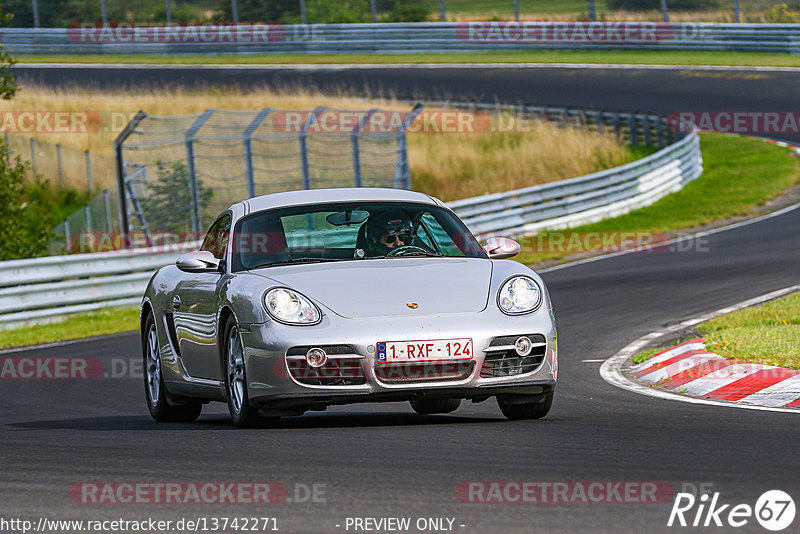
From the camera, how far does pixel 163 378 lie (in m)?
9.23

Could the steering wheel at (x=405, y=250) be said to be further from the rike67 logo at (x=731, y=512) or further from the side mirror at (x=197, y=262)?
the rike67 logo at (x=731, y=512)

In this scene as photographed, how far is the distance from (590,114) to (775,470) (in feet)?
94.4

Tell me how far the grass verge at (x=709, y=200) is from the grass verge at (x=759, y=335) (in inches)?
358

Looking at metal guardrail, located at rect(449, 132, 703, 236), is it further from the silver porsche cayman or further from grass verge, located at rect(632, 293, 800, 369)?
the silver porsche cayman

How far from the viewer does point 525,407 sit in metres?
7.96

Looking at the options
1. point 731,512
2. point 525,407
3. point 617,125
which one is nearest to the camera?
point 731,512

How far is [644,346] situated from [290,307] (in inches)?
212

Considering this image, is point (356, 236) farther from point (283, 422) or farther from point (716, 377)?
point (716, 377)

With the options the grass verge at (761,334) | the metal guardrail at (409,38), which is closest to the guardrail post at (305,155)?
the grass verge at (761,334)

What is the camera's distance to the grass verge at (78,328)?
645 inches

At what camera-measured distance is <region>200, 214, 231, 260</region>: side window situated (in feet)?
28.8

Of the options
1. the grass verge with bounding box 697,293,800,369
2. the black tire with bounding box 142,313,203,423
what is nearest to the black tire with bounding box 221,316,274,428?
the black tire with bounding box 142,313,203,423

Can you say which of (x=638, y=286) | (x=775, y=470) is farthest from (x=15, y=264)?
(x=775, y=470)

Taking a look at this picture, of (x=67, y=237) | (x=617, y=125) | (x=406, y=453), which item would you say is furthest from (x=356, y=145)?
(x=406, y=453)
